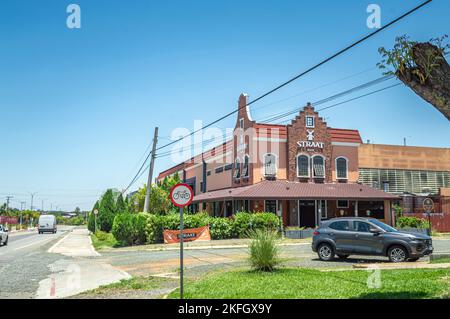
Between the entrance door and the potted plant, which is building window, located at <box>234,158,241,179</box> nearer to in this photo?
the entrance door

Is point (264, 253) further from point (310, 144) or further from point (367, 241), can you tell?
point (310, 144)

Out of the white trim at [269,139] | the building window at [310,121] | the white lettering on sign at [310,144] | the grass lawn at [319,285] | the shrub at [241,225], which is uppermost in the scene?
the building window at [310,121]

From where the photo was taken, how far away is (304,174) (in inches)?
1414

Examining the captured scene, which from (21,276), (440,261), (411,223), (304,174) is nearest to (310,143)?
(304,174)

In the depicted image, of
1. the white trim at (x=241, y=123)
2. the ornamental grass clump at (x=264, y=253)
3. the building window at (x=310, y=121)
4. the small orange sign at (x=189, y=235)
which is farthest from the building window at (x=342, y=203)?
the ornamental grass clump at (x=264, y=253)

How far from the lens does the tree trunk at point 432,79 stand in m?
7.43

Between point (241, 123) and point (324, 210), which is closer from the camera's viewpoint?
point (324, 210)

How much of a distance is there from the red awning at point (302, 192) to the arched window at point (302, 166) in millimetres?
953

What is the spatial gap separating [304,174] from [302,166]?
67 cm

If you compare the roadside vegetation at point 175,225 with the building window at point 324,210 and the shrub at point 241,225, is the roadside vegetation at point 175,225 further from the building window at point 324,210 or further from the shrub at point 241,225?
the building window at point 324,210

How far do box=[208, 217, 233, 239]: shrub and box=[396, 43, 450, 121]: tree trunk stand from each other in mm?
22431

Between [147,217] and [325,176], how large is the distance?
15440mm
